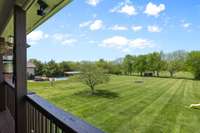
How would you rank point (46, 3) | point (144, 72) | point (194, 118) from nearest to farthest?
point (46, 3) → point (194, 118) → point (144, 72)

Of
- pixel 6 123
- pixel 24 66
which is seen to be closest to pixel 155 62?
pixel 6 123

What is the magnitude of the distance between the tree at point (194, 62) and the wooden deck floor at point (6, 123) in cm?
2809

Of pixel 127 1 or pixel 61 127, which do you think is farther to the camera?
pixel 127 1

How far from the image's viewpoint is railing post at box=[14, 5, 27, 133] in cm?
196

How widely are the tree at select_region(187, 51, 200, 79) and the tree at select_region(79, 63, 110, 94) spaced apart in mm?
13662

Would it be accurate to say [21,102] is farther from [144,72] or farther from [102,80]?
[144,72]

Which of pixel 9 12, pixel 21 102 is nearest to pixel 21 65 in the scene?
pixel 21 102

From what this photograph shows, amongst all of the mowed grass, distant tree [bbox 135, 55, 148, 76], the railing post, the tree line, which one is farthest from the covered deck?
distant tree [bbox 135, 55, 148, 76]

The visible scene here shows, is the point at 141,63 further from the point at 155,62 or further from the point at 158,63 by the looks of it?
the point at 158,63

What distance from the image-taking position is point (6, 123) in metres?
2.86

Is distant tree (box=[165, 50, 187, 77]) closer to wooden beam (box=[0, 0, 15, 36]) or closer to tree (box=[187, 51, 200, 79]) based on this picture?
tree (box=[187, 51, 200, 79])

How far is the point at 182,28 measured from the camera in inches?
1328

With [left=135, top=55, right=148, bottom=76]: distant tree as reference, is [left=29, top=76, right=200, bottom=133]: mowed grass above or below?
Answer: below

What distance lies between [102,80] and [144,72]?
73.7ft
